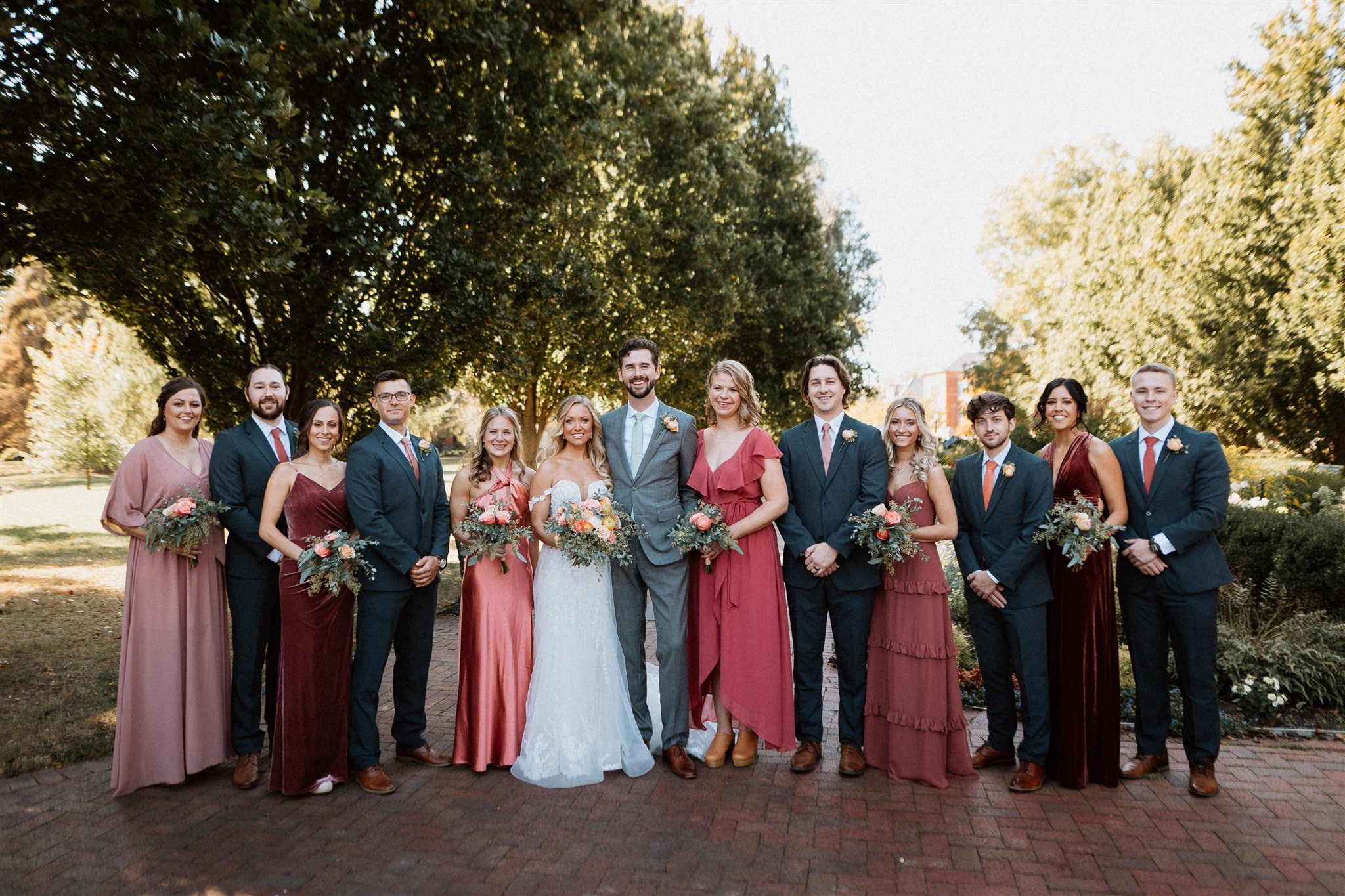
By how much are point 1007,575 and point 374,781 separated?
417 centimetres

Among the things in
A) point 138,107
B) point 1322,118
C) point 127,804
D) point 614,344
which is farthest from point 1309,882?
point 1322,118

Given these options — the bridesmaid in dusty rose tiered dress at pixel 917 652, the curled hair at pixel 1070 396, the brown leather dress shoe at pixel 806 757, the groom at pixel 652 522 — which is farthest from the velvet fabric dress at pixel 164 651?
the curled hair at pixel 1070 396

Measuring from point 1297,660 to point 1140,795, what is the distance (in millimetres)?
3031

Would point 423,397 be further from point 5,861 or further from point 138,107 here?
point 5,861

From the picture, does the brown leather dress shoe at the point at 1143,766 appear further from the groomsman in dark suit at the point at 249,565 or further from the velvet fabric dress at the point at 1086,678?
the groomsman in dark suit at the point at 249,565

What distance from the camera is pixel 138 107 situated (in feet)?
19.7

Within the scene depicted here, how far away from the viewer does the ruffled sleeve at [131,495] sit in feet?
16.5

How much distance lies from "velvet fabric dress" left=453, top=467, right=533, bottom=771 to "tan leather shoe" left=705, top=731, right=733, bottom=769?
1286mm

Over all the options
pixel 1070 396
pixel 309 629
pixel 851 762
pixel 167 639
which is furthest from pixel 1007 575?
pixel 167 639

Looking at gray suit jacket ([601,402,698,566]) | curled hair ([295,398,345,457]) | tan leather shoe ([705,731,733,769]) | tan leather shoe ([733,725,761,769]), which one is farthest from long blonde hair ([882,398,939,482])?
curled hair ([295,398,345,457])

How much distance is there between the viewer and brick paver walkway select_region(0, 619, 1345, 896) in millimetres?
3932

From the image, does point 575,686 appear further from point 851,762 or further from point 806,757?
point 851,762

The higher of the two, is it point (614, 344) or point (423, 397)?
point (614, 344)

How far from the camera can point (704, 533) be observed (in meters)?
5.21
